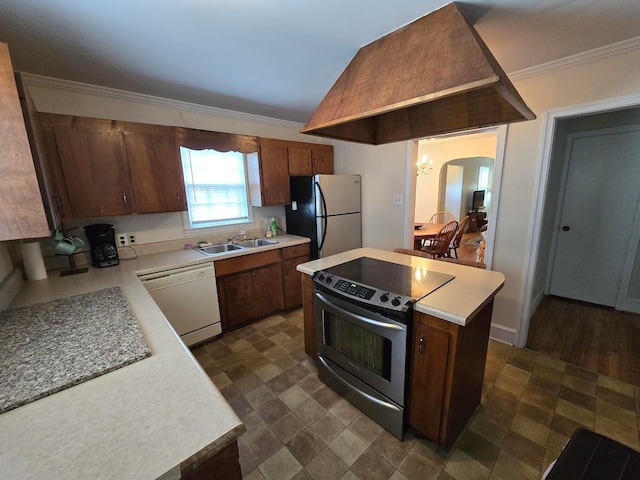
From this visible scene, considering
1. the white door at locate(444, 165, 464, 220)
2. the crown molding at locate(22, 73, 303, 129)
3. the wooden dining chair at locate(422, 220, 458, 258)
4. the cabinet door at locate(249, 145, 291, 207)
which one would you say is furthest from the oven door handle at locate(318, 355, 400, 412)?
the white door at locate(444, 165, 464, 220)

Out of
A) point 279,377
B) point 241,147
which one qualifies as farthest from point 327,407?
point 241,147

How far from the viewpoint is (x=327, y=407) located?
5.93ft

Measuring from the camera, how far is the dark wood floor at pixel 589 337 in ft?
6.97

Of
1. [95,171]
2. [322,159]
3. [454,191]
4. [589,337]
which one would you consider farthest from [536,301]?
[454,191]

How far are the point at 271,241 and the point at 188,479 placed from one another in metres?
2.63

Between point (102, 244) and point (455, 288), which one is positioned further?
point (102, 244)

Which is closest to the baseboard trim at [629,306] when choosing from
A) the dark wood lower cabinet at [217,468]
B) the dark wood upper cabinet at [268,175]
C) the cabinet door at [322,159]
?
the cabinet door at [322,159]

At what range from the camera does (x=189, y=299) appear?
2.36 metres

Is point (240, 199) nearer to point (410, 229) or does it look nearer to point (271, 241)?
point (271, 241)

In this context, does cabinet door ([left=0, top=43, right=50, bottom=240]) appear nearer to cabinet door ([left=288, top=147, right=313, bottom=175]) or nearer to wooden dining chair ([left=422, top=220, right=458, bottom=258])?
cabinet door ([left=288, top=147, right=313, bottom=175])

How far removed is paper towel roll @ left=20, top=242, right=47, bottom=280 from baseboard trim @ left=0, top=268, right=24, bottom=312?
0.18 feet

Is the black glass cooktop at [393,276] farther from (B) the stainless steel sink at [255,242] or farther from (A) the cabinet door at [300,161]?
(A) the cabinet door at [300,161]

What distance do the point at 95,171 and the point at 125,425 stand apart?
2.15 metres

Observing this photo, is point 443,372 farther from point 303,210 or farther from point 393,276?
point 303,210
